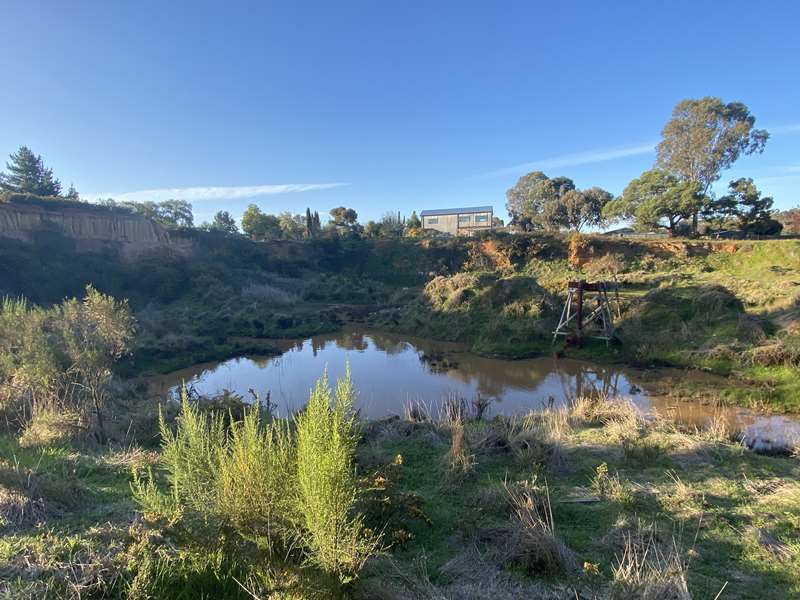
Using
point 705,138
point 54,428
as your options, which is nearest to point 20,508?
point 54,428

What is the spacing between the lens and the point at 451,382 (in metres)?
15.3

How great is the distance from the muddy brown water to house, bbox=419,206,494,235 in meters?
46.0

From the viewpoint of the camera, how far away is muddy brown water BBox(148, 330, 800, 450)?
427 inches

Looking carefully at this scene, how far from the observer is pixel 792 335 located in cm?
1352

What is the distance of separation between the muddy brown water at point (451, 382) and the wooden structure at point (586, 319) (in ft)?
5.34

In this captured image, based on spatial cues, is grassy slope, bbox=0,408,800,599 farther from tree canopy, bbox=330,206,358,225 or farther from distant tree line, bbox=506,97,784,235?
tree canopy, bbox=330,206,358,225

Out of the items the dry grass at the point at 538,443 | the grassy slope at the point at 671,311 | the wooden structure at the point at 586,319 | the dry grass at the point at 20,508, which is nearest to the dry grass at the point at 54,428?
the dry grass at the point at 20,508

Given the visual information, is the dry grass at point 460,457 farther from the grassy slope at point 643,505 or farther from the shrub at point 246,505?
the shrub at point 246,505

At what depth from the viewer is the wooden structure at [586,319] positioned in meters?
17.5

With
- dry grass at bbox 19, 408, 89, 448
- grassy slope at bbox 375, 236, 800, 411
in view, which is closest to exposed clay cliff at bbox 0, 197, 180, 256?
grassy slope at bbox 375, 236, 800, 411

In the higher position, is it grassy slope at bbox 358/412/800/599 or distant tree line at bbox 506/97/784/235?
distant tree line at bbox 506/97/784/235

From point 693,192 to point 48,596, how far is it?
40536 millimetres

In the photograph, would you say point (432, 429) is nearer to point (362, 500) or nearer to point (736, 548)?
point (362, 500)

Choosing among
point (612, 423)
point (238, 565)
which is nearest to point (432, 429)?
point (612, 423)
